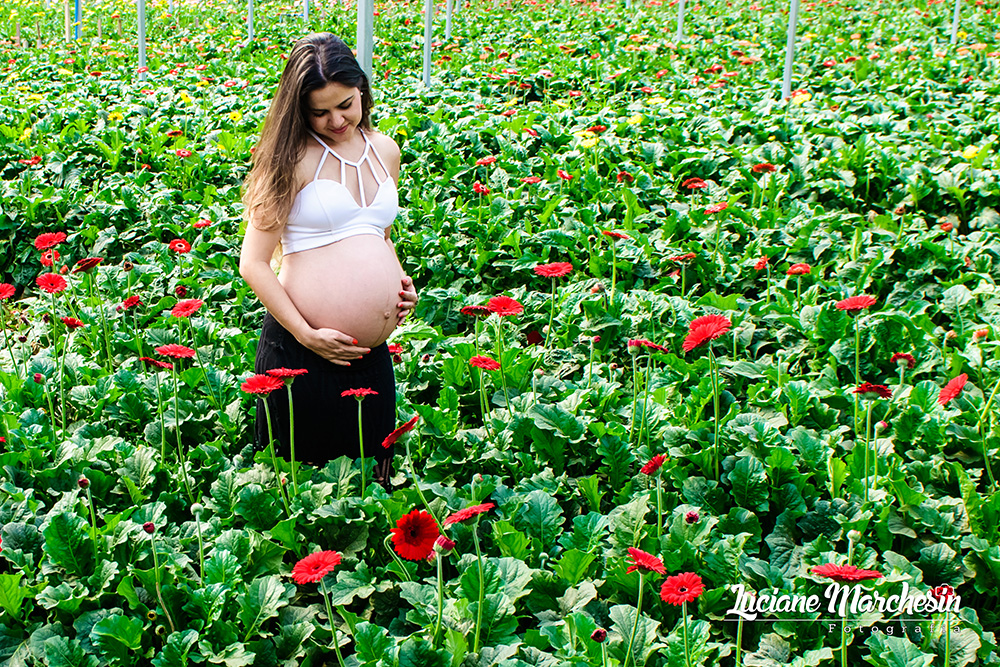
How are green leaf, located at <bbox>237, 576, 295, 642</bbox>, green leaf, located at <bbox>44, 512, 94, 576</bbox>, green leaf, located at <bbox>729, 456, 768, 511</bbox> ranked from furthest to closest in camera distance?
green leaf, located at <bbox>729, 456, 768, 511</bbox>, green leaf, located at <bbox>44, 512, 94, 576</bbox>, green leaf, located at <bbox>237, 576, 295, 642</bbox>

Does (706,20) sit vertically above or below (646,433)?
above

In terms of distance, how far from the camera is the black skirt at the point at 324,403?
2643 millimetres

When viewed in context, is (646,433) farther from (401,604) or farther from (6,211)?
(6,211)

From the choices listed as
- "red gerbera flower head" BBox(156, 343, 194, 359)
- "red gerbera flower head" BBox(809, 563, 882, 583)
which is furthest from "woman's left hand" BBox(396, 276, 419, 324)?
"red gerbera flower head" BBox(809, 563, 882, 583)

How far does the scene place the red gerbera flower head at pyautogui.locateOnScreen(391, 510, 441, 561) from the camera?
1948 millimetres

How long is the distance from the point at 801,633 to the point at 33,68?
11.6m

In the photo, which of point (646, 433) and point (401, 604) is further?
point (646, 433)

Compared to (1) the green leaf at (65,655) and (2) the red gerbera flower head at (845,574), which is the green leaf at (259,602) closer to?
(1) the green leaf at (65,655)

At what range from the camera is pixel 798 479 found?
2648mm

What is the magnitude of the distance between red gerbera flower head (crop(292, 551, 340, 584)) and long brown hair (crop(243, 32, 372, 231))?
3.34 feet

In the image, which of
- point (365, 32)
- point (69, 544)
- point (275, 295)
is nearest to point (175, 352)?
point (275, 295)

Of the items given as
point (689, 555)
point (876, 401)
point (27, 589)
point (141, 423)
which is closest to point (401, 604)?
point (689, 555)

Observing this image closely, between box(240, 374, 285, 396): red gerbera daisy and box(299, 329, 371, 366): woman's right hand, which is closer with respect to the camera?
box(240, 374, 285, 396): red gerbera daisy

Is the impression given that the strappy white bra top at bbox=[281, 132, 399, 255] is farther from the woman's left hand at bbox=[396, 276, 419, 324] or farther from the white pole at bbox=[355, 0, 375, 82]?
the white pole at bbox=[355, 0, 375, 82]
